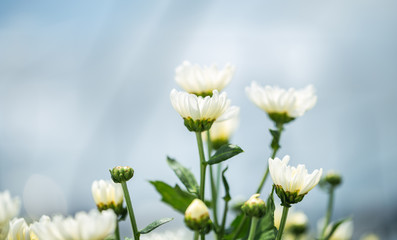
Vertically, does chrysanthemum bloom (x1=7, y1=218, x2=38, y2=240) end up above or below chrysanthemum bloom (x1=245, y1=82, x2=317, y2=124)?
below

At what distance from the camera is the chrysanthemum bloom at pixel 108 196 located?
323 millimetres

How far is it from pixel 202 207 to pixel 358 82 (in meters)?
3.73

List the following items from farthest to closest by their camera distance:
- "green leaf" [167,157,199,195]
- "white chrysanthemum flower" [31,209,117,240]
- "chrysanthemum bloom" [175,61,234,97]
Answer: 1. "chrysanthemum bloom" [175,61,234,97]
2. "green leaf" [167,157,199,195]
3. "white chrysanthemum flower" [31,209,117,240]

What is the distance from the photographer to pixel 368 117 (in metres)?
3.57

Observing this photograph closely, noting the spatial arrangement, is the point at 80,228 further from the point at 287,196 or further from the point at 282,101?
the point at 282,101

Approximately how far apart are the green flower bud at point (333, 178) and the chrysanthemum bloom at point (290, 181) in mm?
238

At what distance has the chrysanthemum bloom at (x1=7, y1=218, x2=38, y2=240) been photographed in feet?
0.85

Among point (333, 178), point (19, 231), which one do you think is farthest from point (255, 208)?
point (333, 178)

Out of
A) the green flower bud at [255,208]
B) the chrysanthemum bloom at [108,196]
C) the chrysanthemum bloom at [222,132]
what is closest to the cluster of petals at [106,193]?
the chrysanthemum bloom at [108,196]

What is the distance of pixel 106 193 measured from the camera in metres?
0.33

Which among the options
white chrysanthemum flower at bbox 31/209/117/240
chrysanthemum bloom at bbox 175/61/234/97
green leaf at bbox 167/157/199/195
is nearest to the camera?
white chrysanthemum flower at bbox 31/209/117/240

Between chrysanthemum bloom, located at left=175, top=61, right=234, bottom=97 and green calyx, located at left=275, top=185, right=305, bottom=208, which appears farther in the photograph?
chrysanthemum bloom, located at left=175, top=61, right=234, bottom=97

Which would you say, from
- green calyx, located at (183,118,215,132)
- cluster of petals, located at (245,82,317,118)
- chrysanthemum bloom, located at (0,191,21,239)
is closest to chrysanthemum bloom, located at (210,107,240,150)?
cluster of petals, located at (245,82,317,118)

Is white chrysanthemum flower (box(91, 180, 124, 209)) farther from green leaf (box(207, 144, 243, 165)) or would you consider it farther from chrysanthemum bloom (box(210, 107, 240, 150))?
chrysanthemum bloom (box(210, 107, 240, 150))
